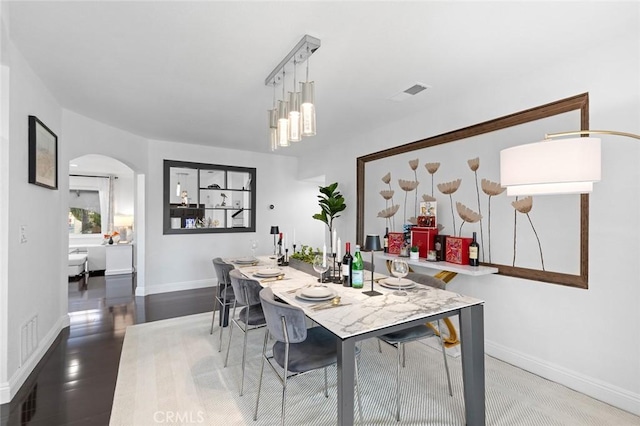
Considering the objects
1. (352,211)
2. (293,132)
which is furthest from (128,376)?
(352,211)

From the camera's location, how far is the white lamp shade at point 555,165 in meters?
1.66

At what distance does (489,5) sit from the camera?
5.84 feet

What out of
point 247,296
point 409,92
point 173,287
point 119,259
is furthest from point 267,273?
point 119,259

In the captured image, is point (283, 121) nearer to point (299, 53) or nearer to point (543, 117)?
point (299, 53)

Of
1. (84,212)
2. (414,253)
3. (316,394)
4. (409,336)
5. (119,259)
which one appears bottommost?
(316,394)

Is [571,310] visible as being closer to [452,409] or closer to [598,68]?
[452,409]

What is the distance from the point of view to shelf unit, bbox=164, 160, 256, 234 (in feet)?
17.4

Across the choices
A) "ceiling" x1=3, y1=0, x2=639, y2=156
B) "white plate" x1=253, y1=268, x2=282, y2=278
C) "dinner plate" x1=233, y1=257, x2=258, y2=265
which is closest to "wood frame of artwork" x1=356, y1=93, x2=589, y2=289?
"ceiling" x1=3, y1=0, x2=639, y2=156

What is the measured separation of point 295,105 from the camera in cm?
229

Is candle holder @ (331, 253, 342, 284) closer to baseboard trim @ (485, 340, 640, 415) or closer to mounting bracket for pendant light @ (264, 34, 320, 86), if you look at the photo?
mounting bracket for pendant light @ (264, 34, 320, 86)

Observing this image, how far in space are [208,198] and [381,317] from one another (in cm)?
481

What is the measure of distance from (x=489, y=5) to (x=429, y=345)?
296cm

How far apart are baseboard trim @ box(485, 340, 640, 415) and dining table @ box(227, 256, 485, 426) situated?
3.56 feet

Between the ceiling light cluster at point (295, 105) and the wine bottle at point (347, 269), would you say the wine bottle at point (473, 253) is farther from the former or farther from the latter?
the ceiling light cluster at point (295, 105)
